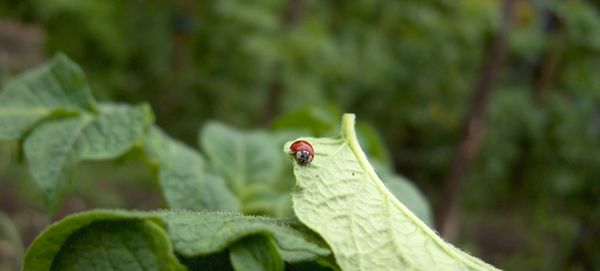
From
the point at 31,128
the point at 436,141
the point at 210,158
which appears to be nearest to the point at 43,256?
the point at 31,128

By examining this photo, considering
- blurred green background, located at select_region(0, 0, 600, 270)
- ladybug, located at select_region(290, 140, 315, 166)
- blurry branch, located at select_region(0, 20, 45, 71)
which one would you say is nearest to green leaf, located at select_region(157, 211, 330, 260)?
ladybug, located at select_region(290, 140, 315, 166)

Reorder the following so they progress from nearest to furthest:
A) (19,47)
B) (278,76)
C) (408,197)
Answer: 1. (408,197)
2. (278,76)
3. (19,47)

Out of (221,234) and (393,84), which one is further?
(393,84)

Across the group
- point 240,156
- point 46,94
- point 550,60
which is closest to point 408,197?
point 240,156

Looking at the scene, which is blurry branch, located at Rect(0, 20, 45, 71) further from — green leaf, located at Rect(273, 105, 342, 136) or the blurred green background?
green leaf, located at Rect(273, 105, 342, 136)

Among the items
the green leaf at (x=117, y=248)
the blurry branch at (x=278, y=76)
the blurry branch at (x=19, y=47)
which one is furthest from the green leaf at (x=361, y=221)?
the blurry branch at (x=19, y=47)

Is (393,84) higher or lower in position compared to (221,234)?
lower

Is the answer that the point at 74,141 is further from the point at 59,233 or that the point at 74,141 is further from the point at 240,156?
the point at 59,233
